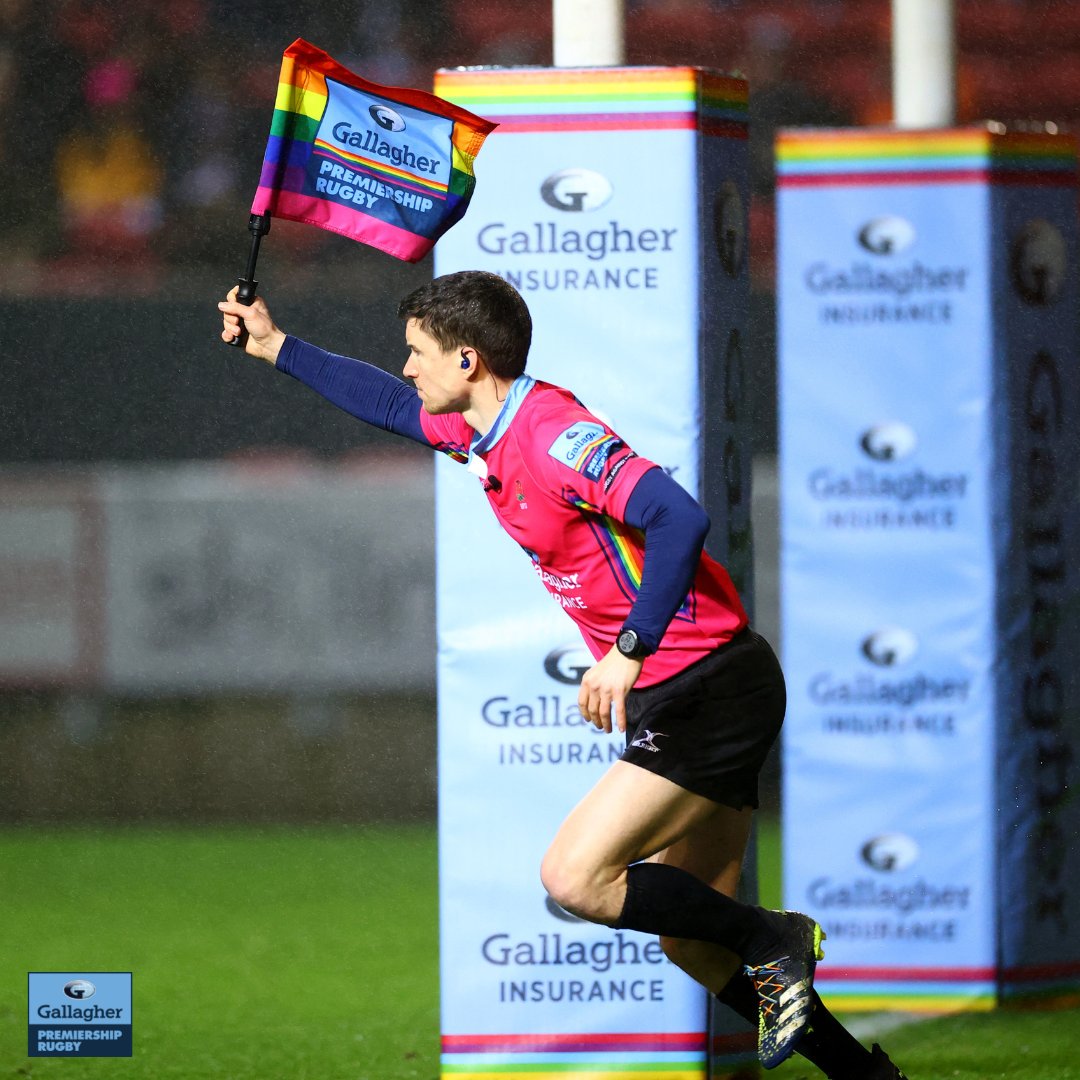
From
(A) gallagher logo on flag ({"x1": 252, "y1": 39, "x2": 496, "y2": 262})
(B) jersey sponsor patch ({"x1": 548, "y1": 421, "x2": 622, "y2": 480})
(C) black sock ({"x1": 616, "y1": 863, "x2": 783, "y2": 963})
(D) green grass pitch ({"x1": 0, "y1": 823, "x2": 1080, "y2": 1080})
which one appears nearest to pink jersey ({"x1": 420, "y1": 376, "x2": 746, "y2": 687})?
(B) jersey sponsor patch ({"x1": 548, "y1": 421, "x2": 622, "y2": 480})

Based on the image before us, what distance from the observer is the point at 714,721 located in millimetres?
3363

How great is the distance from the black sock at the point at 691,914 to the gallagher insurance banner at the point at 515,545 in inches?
23.2

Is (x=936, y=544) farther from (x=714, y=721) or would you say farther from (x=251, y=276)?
(x=251, y=276)

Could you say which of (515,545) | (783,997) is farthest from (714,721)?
(515,545)

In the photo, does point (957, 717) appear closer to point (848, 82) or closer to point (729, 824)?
point (729, 824)

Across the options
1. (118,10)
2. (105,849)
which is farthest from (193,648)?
(118,10)

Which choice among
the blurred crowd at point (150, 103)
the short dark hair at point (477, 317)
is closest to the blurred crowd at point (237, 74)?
the blurred crowd at point (150, 103)

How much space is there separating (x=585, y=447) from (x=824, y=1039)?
110 centimetres

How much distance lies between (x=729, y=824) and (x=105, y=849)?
4666 millimetres

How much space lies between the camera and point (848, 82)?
413 inches

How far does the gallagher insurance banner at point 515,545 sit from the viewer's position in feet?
12.7

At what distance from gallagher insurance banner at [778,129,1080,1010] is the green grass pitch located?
31 centimetres

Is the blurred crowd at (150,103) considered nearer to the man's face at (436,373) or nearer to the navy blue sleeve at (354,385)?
the navy blue sleeve at (354,385)

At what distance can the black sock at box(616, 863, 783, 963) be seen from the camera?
10.9 ft
